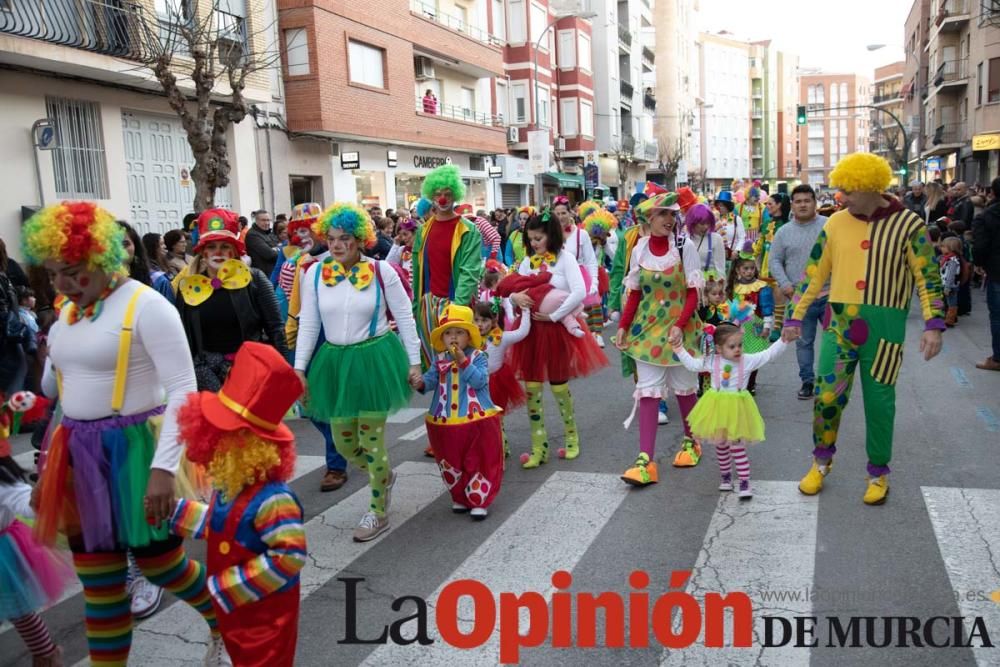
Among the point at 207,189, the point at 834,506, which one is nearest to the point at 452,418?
the point at 834,506

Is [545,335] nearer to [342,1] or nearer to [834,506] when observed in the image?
[834,506]

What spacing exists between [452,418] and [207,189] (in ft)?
34.5

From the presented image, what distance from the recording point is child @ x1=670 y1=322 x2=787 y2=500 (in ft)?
18.4

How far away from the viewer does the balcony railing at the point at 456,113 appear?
27.6 meters

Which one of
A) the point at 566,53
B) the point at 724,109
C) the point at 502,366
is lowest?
the point at 502,366

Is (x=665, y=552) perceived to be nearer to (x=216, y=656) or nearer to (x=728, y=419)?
(x=728, y=419)

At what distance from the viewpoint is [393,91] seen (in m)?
24.8

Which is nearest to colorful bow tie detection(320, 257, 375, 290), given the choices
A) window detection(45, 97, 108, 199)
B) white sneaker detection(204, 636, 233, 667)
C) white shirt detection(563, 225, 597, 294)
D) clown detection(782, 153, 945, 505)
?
white sneaker detection(204, 636, 233, 667)

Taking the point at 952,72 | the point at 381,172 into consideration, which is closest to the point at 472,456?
the point at 381,172

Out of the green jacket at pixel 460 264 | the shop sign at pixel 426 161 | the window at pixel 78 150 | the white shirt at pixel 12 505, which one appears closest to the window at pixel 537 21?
the shop sign at pixel 426 161

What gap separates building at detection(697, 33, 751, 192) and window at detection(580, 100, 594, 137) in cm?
3892

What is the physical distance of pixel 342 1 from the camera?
22.3 metres

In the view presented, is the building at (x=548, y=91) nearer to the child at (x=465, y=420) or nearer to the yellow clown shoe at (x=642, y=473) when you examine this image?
the yellow clown shoe at (x=642, y=473)

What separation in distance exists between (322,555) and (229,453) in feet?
7.59
